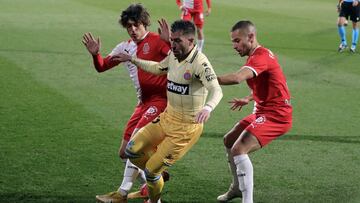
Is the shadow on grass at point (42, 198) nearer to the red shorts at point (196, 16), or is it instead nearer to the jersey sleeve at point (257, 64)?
the jersey sleeve at point (257, 64)

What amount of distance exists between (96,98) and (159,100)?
5.58 metres

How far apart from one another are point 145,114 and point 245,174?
4.38 feet

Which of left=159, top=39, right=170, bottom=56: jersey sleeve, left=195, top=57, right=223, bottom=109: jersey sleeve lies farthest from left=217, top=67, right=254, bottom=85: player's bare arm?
left=159, top=39, right=170, bottom=56: jersey sleeve

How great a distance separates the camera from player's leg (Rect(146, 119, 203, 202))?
288 inches

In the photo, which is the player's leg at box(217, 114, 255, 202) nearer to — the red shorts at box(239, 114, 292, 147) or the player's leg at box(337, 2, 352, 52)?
the red shorts at box(239, 114, 292, 147)

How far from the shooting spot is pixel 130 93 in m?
14.1

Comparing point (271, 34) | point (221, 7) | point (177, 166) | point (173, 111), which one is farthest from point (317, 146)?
point (221, 7)

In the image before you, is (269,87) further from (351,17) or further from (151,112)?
(351,17)

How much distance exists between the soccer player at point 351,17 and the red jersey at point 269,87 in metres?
13.0

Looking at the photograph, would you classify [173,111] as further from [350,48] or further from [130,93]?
[350,48]

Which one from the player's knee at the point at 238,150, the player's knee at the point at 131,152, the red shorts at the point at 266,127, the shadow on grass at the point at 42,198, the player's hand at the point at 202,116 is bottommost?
the shadow on grass at the point at 42,198

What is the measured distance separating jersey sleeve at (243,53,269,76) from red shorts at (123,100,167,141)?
121cm

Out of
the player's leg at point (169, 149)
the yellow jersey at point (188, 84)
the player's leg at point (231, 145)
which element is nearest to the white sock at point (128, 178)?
the player's leg at point (169, 149)

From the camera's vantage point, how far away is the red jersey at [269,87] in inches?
297
